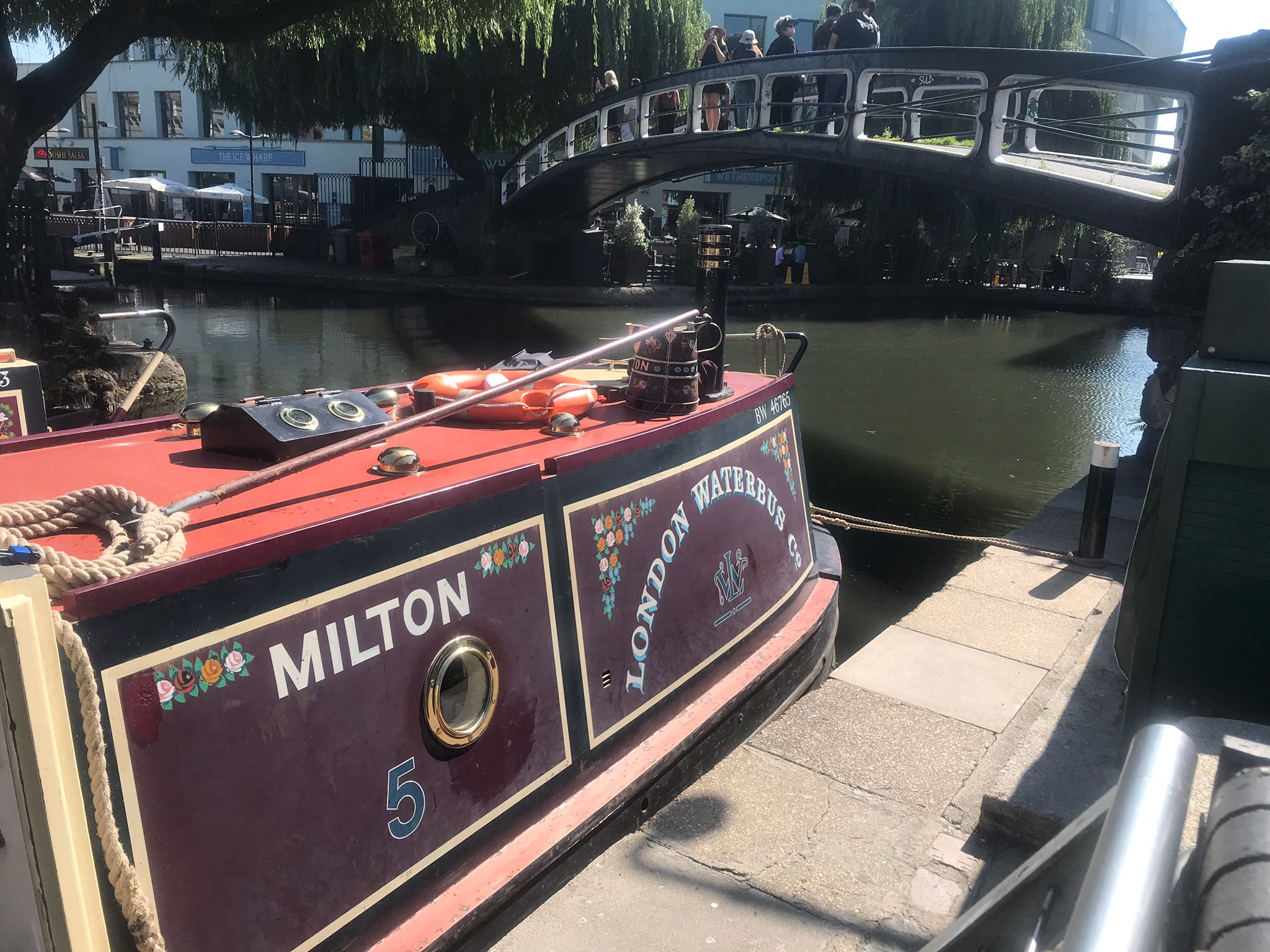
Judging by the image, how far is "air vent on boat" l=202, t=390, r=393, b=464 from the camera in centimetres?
282

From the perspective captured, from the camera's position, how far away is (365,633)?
7.81ft

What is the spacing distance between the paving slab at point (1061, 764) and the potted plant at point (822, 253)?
66.5 feet

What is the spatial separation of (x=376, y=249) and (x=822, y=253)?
10948 mm

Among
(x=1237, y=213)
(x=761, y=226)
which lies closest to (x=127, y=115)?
(x=761, y=226)

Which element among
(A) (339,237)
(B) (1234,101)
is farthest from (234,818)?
(A) (339,237)

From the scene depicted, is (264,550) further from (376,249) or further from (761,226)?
(761,226)

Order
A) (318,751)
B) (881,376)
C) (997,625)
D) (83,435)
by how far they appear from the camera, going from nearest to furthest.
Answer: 1. (318,751)
2. (83,435)
3. (997,625)
4. (881,376)

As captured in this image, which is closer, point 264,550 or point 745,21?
point 264,550

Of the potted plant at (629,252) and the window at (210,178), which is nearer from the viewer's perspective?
the potted plant at (629,252)

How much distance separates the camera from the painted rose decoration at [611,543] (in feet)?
10.5

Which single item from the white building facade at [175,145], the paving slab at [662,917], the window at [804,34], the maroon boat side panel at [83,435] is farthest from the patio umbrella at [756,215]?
the paving slab at [662,917]

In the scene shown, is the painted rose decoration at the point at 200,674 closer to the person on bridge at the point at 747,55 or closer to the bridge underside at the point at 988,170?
→ the bridge underside at the point at 988,170

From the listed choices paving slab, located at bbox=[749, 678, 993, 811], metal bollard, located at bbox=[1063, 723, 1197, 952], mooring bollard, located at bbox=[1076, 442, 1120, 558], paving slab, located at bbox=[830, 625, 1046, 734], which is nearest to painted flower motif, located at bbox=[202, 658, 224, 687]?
metal bollard, located at bbox=[1063, 723, 1197, 952]

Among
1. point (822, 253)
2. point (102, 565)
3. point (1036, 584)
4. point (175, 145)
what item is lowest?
point (1036, 584)
